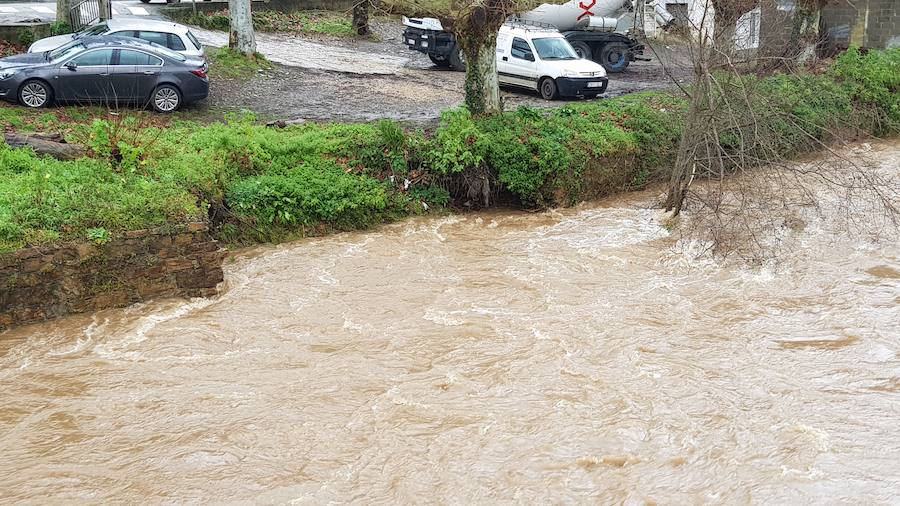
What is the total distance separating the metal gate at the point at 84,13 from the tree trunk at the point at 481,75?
11369mm

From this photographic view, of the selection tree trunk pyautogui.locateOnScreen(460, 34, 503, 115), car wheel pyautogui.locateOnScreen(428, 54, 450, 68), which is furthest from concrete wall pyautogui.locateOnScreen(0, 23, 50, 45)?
tree trunk pyautogui.locateOnScreen(460, 34, 503, 115)

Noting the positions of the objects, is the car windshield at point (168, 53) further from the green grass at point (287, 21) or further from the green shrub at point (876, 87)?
the green shrub at point (876, 87)

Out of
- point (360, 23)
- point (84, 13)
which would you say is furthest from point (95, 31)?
point (360, 23)

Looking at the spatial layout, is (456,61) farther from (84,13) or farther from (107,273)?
(107,273)

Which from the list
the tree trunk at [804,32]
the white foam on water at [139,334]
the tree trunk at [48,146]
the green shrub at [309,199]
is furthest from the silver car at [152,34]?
the tree trunk at [804,32]

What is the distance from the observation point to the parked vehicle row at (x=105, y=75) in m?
16.0

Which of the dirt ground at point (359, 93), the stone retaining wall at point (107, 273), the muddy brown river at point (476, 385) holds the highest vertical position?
the dirt ground at point (359, 93)

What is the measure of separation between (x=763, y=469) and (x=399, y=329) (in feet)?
14.5

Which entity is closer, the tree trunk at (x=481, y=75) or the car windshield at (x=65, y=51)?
the tree trunk at (x=481, y=75)

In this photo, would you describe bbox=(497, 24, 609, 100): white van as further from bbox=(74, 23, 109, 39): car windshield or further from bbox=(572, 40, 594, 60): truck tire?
bbox=(74, 23, 109, 39): car windshield

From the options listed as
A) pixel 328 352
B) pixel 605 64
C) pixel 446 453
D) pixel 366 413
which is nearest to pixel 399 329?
pixel 328 352

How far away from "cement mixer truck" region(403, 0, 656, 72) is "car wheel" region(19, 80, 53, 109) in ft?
36.1

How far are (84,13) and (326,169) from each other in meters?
12.4

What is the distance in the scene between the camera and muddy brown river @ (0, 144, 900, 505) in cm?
736
